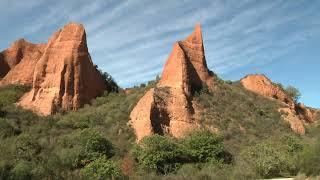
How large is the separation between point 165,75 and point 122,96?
7.26 metres

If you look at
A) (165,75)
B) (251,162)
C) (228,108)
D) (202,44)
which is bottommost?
(251,162)

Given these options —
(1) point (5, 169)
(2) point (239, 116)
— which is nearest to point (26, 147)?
(1) point (5, 169)

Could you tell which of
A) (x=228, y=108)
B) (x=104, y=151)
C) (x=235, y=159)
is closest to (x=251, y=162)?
(x=235, y=159)

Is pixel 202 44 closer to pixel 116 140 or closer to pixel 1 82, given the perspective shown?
pixel 116 140

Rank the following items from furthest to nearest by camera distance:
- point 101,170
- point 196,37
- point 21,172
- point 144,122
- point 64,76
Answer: point 196,37
point 64,76
point 144,122
point 101,170
point 21,172

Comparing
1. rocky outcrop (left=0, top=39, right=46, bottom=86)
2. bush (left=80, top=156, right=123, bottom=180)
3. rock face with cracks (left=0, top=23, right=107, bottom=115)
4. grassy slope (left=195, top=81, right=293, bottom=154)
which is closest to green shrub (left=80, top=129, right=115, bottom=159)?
bush (left=80, top=156, right=123, bottom=180)

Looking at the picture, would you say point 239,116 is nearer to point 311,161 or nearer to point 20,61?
point 311,161

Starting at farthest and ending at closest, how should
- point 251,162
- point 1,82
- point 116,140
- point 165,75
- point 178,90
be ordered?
point 1,82
point 165,75
point 178,90
point 116,140
point 251,162

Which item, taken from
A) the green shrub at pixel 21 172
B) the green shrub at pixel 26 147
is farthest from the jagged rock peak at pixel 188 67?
the green shrub at pixel 21 172

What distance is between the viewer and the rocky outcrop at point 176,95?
49094 millimetres

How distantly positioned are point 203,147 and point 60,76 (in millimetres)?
18121

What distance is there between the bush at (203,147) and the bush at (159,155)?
133 cm

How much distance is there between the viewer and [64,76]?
54.5m

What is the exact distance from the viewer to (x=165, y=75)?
56.3 meters
